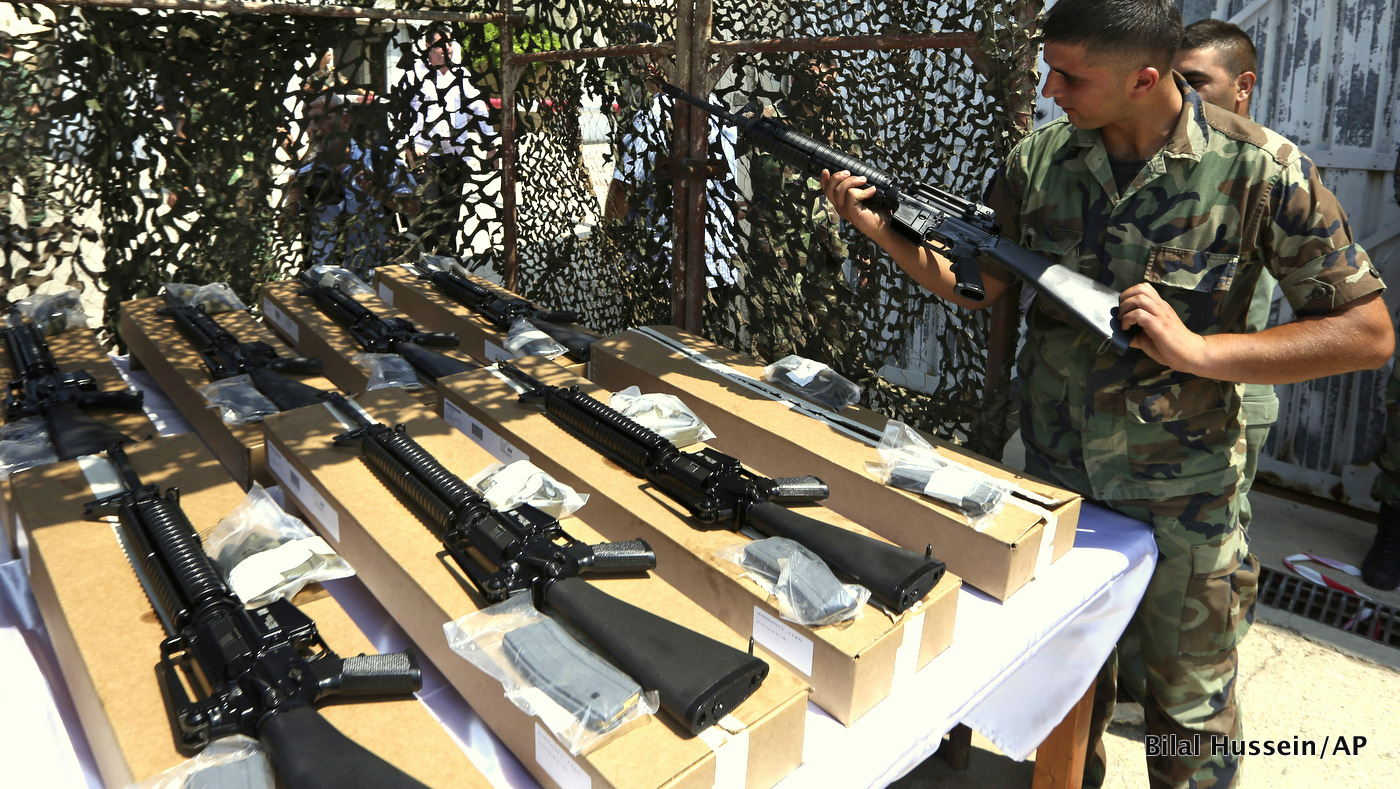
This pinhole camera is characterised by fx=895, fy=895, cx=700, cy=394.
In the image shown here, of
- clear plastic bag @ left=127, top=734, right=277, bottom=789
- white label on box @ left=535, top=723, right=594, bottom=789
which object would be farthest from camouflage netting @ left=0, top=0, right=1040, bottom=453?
clear plastic bag @ left=127, top=734, right=277, bottom=789

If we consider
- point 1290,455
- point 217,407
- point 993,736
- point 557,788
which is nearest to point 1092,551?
point 993,736

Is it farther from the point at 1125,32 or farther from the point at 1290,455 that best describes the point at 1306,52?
the point at 1125,32

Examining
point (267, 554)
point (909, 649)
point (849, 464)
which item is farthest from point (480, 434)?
point (909, 649)

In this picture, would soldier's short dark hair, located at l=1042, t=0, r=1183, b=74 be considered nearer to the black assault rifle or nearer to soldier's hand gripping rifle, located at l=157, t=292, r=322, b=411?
the black assault rifle

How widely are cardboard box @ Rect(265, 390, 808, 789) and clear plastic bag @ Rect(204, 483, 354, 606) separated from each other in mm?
78

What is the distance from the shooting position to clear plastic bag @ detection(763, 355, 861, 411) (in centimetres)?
221

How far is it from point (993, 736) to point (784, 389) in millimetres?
919

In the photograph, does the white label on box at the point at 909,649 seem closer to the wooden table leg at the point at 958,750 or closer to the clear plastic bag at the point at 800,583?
the clear plastic bag at the point at 800,583

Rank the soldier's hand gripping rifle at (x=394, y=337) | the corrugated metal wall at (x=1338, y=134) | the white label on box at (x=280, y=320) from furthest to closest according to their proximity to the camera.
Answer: the corrugated metal wall at (x=1338, y=134)
the white label on box at (x=280, y=320)
the soldier's hand gripping rifle at (x=394, y=337)

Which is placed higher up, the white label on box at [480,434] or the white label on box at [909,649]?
the white label on box at [480,434]

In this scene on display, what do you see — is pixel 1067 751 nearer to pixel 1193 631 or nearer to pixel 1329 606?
pixel 1193 631

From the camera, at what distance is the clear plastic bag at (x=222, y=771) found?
110 cm

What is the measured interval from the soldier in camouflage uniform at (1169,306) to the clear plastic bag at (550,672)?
1216 mm

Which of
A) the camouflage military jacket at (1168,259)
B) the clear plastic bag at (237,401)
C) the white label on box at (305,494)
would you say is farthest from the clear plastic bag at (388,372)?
the camouflage military jacket at (1168,259)
